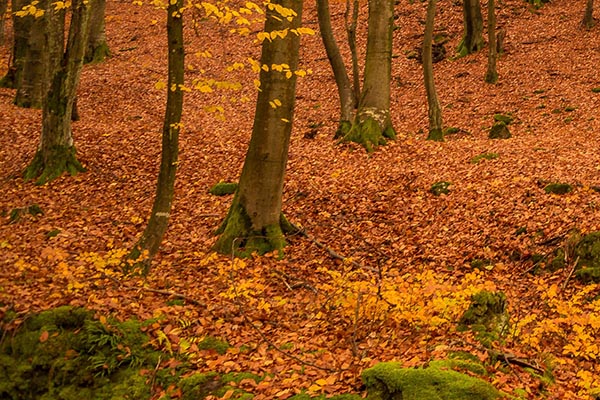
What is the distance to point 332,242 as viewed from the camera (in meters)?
9.88

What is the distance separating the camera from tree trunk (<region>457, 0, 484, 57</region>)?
2442 centimetres

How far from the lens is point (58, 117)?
1253cm

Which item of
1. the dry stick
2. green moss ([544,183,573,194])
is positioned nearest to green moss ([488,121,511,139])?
green moss ([544,183,573,194])

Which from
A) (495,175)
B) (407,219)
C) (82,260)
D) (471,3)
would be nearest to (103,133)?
(82,260)

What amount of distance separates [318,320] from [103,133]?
10369 mm

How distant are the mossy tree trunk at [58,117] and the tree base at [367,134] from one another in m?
6.52

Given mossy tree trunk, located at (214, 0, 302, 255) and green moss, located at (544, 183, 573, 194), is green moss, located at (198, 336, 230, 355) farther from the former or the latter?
green moss, located at (544, 183, 573, 194)

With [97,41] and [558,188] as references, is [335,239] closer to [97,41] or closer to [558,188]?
[558,188]

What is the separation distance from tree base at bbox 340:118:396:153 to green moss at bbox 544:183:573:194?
4809 mm

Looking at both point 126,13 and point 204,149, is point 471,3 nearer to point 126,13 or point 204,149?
point 204,149

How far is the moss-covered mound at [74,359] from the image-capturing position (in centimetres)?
591

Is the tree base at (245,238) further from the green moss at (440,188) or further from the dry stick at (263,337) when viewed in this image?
the green moss at (440,188)

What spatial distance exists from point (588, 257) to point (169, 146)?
20.1ft

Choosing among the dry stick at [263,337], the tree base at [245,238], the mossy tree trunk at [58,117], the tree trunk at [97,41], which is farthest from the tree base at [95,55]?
the dry stick at [263,337]
